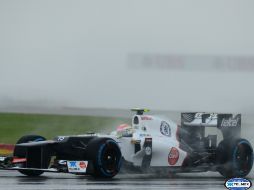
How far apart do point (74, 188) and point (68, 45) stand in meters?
4.58

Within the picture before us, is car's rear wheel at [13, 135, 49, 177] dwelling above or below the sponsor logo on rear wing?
below

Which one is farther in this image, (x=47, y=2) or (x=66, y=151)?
(x=47, y=2)

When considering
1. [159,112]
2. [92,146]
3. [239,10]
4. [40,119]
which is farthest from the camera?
[40,119]

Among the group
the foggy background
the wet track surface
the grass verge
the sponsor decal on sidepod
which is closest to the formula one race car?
the wet track surface

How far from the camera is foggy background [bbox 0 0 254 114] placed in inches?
567

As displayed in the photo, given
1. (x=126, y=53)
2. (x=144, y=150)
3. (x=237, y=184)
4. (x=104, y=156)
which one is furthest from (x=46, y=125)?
(x=237, y=184)

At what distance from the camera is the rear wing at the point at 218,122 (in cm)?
1480

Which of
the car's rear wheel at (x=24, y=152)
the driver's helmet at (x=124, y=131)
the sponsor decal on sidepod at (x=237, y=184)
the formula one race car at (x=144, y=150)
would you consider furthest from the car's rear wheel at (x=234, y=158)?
the sponsor decal on sidepod at (x=237, y=184)

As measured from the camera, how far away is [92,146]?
1232cm

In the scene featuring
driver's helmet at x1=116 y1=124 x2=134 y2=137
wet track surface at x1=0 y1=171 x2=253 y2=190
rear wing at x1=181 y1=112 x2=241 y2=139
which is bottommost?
wet track surface at x1=0 y1=171 x2=253 y2=190

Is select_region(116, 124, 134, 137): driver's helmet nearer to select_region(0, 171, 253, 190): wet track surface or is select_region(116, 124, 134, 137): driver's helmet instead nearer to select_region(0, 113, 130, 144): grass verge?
select_region(0, 171, 253, 190): wet track surface

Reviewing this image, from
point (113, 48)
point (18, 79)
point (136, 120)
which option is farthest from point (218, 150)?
point (18, 79)

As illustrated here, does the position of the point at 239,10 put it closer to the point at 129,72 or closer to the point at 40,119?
the point at 129,72

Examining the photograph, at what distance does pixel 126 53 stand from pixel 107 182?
447 cm
